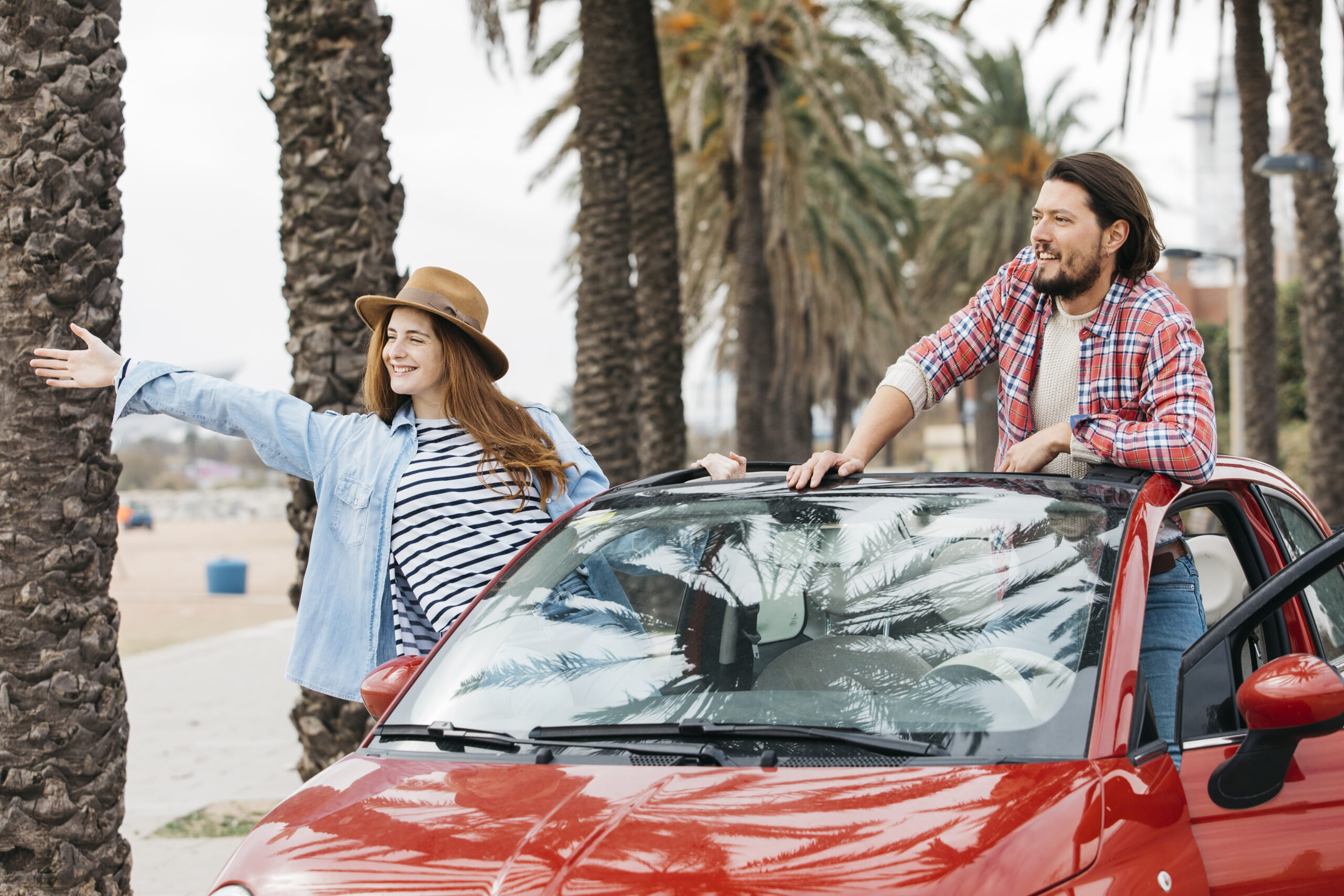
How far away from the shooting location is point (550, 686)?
2660 mm

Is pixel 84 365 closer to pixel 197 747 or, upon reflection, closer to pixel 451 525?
pixel 451 525

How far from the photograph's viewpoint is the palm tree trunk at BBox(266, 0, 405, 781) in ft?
19.9

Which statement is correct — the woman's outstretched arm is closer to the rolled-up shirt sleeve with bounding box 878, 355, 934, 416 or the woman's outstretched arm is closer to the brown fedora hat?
the brown fedora hat

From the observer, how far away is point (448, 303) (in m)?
3.80

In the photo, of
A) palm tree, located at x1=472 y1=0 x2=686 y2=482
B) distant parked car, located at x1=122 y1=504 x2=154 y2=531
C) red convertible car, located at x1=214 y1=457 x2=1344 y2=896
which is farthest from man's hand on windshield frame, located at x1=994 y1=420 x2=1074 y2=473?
distant parked car, located at x1=122 y1=504 x2=154 y2=531

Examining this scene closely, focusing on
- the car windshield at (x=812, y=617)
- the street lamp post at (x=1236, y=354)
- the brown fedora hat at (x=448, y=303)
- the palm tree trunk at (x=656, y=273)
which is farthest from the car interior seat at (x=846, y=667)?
the street lamp post at (x=1236, y=354)

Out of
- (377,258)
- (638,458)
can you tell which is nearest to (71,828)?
(377,258)

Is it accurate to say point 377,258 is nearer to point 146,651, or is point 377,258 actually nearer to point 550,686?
point 550,686

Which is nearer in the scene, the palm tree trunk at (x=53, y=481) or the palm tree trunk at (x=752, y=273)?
the palm tree trunk at (x=53, y=481)

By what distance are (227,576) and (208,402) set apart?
22759 mm

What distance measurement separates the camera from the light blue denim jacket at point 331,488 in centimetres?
359

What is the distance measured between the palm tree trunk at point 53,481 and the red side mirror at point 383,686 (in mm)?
1689

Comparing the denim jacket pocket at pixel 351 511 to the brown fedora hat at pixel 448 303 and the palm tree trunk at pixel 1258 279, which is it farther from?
the palm tree trunk at pixel 1258 279

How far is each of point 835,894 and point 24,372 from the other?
3.17m
